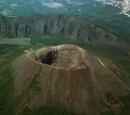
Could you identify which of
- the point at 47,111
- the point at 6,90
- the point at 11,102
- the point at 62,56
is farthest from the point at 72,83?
the point at 6,90

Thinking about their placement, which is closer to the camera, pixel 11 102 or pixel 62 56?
pixel 11 102

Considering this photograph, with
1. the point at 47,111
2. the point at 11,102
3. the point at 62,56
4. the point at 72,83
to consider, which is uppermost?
the point at 62,56

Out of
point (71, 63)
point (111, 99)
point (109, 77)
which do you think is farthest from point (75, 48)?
point (111, 99)

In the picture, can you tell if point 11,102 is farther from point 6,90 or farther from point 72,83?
point 72,83

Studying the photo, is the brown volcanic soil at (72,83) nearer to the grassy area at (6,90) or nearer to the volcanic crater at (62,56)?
the volcanic crater at (62,56)

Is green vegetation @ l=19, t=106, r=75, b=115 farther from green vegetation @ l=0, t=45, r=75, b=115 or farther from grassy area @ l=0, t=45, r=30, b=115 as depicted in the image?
grassy area @ l=0, t=45, r=30, b=115

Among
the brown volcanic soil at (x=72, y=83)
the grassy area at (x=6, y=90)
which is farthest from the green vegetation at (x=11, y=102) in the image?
the brown volcanic soil at (x=72, y=83)

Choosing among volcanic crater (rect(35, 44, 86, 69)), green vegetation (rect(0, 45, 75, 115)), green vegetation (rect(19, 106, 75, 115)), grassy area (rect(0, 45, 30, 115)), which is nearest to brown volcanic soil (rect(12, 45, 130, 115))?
volcanic crater (rect(35, 44, 86, 69))

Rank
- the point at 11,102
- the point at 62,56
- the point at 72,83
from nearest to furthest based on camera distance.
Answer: the point at 11,102, the point at 72,83, the point at 62,56

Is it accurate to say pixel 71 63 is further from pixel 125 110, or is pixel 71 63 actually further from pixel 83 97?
pixel 125 110
